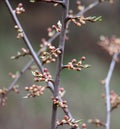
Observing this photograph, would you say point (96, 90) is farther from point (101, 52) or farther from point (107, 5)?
point (107, 5)

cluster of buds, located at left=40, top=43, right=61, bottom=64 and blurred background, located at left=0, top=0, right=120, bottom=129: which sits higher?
blurred background, located at left=0, top=0, right=120, bottom=129

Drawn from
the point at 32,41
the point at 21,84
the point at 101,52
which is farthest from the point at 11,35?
the point at 101,52

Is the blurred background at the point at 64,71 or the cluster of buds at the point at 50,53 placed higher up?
the blurred background at the point at 64,71

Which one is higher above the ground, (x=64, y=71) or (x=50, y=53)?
(x=64, y=71)

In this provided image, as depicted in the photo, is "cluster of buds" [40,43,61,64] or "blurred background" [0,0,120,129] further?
"blurred background" [0,0,120,129]

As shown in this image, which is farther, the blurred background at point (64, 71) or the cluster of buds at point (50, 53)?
the blurred background at point (64, 71)

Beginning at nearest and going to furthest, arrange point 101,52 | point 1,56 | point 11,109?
point 11,109 → point 1,56 → point 101,52

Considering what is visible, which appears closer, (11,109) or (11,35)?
(11,109)

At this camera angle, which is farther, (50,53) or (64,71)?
(64,71)
